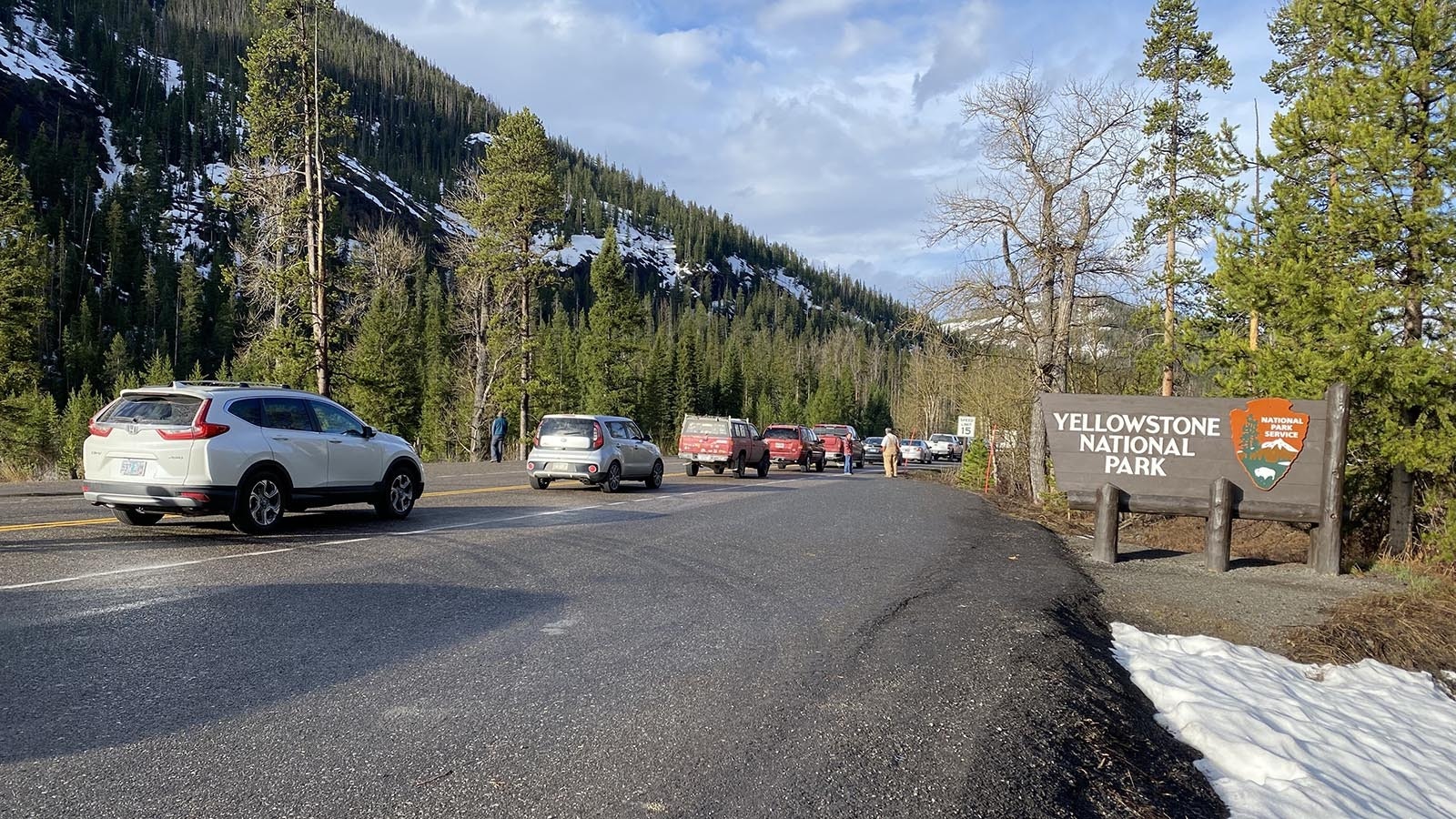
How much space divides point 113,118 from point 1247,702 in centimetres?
18135

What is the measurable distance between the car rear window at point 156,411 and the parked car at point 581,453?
29.4ft

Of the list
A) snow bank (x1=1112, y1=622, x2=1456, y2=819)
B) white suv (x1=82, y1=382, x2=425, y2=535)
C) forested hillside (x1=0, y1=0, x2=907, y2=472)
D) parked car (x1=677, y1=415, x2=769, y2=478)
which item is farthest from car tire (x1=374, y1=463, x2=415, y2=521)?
forested hillside (x1=0, y1=0, x2=907, y2=472)

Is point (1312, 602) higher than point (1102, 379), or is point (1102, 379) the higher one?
point (1102, 379)

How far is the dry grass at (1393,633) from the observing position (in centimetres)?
724

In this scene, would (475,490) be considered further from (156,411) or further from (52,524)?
(156,411)

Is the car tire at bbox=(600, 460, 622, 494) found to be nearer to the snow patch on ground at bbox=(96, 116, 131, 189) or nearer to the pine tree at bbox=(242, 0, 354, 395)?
the pine tree at bbox=(242, 0, 354, 395)

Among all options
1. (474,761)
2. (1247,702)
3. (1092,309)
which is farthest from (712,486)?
(474,761)

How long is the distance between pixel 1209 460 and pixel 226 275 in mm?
27959

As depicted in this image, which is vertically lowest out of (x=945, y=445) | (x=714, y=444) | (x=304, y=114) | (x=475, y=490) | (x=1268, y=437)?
(x=945, y=445)

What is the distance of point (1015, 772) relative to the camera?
4008mm

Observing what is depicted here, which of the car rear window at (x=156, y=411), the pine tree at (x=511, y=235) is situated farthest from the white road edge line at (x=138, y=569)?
the pine tree at (x=511, y=235)

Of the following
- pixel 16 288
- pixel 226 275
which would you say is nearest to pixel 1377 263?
pixel 226 275

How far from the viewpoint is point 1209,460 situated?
11281 millimetres

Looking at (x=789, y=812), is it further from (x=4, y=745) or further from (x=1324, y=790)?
(x=4, y=745)
